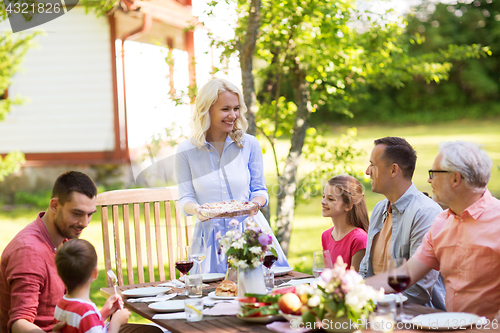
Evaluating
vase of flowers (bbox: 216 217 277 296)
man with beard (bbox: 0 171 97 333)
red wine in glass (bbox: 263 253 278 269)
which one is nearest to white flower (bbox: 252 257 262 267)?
vase of flowers (bbox: 216 217 277 296)

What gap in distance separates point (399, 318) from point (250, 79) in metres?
2.97

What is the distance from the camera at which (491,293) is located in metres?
2.07

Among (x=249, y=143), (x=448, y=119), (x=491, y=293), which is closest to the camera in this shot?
(x=491, y=293)

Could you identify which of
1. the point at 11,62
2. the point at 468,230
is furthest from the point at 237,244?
the point at 11,62

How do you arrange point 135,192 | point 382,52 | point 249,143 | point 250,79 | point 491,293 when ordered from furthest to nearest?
point 382,52 → point 250,79 → point 135,192 → point 249,143 → point 491,293

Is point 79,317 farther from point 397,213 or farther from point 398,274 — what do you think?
point 397,213

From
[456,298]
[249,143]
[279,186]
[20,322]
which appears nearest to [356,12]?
Answer: [279,186]

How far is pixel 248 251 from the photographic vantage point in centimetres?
208

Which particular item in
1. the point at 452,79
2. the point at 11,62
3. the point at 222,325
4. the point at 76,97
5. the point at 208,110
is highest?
the point at 452,79

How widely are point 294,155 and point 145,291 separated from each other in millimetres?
2726

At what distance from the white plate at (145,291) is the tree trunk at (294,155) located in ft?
8.39

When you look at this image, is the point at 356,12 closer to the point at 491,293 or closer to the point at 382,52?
the point at 382,52

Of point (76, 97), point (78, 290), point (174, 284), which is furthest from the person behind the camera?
point (76, 97)

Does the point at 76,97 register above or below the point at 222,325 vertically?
above
